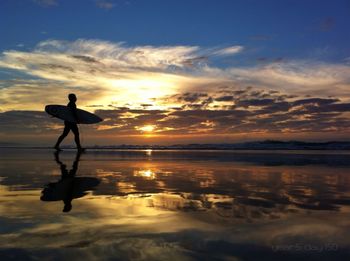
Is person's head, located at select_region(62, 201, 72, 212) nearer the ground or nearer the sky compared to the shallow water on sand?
nearer the sky

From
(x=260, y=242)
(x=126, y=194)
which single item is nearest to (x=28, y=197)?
(x=126, y=194)

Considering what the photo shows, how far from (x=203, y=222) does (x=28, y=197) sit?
9.71 feet

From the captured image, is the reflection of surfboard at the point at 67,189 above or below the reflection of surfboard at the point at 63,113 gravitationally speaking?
below

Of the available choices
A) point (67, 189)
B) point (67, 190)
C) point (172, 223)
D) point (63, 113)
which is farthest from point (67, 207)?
point (63, 113)

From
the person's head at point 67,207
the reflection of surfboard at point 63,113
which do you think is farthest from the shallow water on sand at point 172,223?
the reflection of surfboard at point 63,113

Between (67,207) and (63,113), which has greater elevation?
(63,113)

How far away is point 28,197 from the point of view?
218 inches

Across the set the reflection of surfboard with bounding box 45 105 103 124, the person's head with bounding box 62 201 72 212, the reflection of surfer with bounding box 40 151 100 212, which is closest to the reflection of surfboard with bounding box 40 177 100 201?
the reflection of surfer with bounding box 40 151 100 212

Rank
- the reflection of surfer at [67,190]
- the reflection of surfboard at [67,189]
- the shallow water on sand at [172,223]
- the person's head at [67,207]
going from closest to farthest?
the shallow water on sand at [172,223] < the person's head at [67,207] < the reflection of surfer at [67,190] < the reflection of surfboard at [67,189]

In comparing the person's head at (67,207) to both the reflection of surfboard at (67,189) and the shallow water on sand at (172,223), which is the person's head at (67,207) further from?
the reflection of surfboard at (67,189)

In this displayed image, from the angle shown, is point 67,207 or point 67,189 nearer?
point 67,207

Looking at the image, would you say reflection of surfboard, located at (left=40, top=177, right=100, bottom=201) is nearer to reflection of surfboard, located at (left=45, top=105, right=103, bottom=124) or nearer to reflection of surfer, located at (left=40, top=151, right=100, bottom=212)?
reflection of surfer, located at (left=40, top=151, right=100, bottom=212)

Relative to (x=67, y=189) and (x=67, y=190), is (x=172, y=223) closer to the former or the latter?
(x=67, y=190)

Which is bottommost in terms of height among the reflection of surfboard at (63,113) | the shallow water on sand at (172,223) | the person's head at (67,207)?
the shallow water on sand at (172,223)
